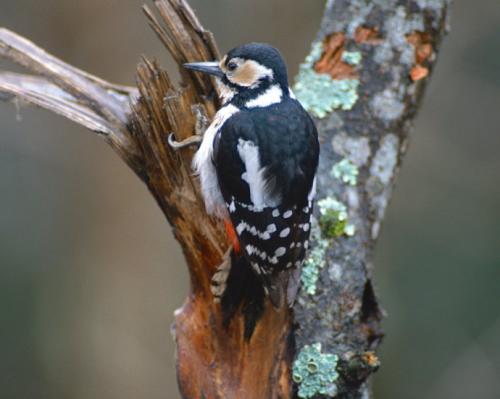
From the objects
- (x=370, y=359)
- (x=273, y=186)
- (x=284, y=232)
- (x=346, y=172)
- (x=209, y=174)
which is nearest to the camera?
(x=370, y=359)

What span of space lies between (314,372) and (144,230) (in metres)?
4.29

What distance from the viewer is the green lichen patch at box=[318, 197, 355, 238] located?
10.8 ft

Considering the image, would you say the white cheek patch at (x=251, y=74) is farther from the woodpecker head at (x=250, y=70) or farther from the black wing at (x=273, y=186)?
the black wing at (x=273, y=186)

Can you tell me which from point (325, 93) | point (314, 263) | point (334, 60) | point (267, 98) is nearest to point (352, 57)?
point (334, 60)

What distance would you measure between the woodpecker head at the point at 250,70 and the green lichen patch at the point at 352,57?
388 millimetres

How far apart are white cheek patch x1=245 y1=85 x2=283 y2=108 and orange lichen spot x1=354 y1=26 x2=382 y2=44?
53 cm

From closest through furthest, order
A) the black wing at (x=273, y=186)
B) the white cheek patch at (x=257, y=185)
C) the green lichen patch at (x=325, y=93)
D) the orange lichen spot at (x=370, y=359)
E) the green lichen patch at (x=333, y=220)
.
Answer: the orange lichen spot at (x=370, y=359)
the black wing at (x=273, y=186)
the white cheek patch at (x=257, y=185)
the green lichen patch at (x=333, y=220)
the green lichen patch at (x=325, y=93)

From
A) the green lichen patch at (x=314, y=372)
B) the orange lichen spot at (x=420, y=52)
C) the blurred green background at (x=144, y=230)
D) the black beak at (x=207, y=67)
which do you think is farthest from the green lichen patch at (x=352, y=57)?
the blurred green background at (x=144, y=230)

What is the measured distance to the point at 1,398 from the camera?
6.89 m

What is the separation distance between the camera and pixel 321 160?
348cm

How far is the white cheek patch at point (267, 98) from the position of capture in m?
3.37

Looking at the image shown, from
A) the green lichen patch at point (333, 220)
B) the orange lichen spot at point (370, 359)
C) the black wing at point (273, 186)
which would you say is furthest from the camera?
the green lichen patch at point (333, 220)

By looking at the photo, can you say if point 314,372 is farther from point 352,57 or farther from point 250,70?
point 352,57

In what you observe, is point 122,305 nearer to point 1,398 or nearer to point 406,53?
point 1,398
